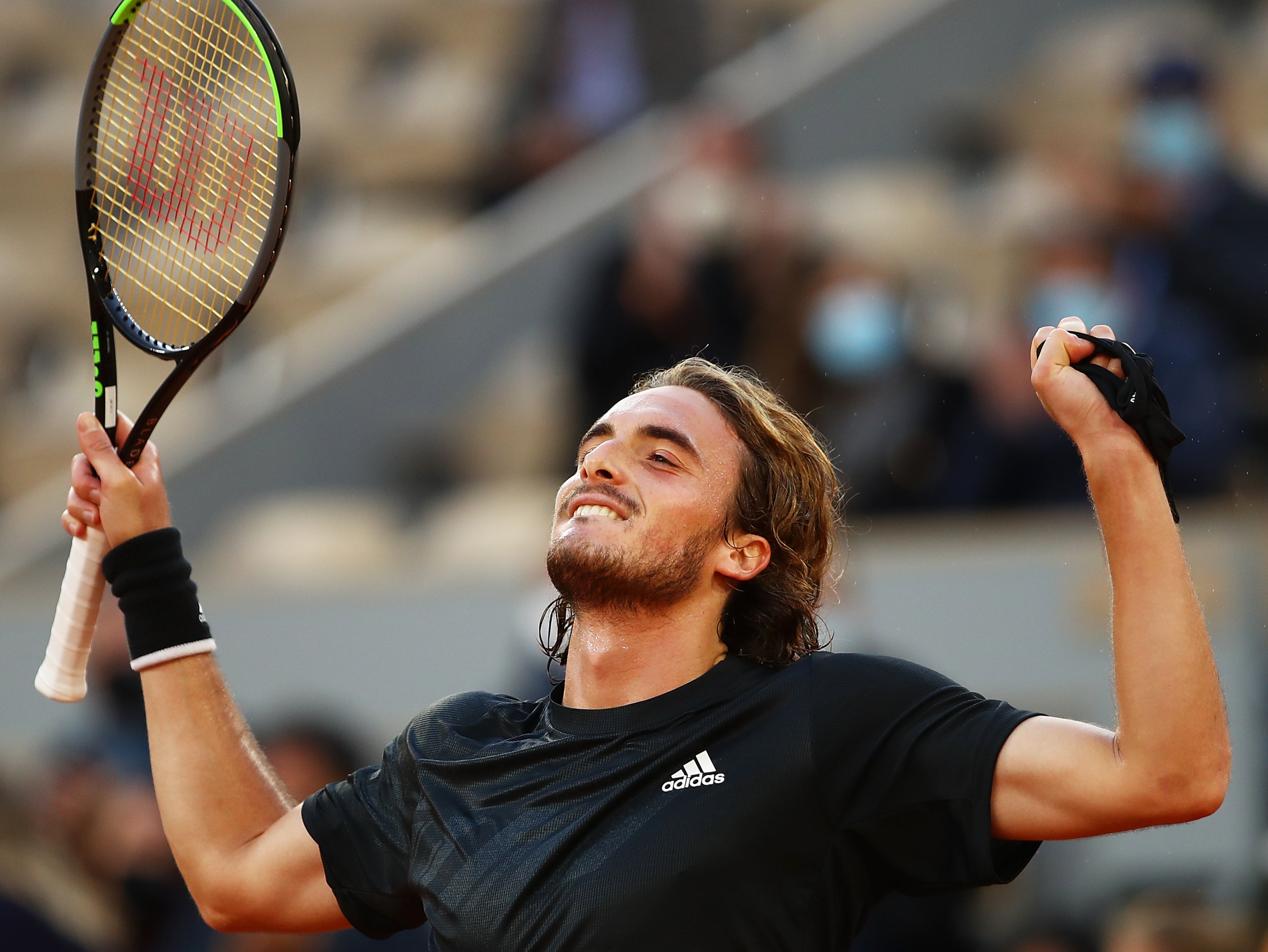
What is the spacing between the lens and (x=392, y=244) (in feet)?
25.6

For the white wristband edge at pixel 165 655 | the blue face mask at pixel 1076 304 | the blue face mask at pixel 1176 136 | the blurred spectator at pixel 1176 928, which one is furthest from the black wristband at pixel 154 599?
the blue face mask at pixel 1176 136

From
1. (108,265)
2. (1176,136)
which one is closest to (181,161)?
(108,265)

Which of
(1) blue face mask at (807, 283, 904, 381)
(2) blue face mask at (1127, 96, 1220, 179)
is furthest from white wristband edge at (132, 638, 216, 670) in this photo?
(2) blue face mask at (1127, 96, 1220, 179)

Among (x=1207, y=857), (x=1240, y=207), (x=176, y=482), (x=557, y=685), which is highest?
(x=1240, y=207)

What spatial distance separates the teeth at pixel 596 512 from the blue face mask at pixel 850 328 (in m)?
2.85

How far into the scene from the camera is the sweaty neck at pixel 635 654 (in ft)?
7.47

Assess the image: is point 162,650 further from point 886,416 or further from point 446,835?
point 886,416

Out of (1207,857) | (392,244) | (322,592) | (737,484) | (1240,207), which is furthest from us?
(392,244)

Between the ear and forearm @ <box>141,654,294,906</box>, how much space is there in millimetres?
735

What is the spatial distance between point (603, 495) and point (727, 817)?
52 centimetres

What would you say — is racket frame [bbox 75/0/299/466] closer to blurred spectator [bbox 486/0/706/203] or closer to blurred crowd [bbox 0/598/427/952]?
blurred crowd [bbox 0/598/427/952]

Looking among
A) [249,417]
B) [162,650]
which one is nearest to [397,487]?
[249,417]

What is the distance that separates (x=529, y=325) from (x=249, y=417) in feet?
3.63

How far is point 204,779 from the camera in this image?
2457 mm
